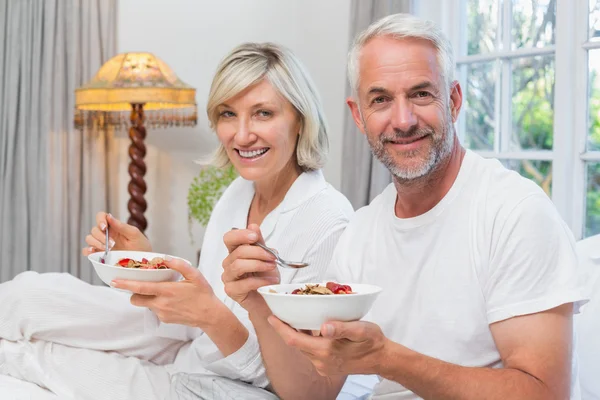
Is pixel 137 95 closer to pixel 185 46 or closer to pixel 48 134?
pixel 185 46

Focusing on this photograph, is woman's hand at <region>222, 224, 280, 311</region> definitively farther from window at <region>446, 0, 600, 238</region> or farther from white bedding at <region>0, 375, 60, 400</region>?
window at <region>446, 0, 600, 238</region>

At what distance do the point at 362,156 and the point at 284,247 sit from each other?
1.40m

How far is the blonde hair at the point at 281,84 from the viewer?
2.01 m

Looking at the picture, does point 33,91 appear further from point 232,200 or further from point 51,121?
point 232,200

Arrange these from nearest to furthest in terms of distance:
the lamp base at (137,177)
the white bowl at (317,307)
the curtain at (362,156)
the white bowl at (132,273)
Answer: the white bowl at (317,307), the white bowl at (132,273), the curtain at (362,156), the lamp base at (137,177)

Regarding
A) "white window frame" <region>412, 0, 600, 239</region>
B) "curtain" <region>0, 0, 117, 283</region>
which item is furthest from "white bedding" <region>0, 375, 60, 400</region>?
"curtain" <region>0, 0, 117, 283</region>

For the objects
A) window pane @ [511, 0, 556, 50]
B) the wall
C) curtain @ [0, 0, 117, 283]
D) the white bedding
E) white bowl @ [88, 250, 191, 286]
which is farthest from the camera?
curtain @ [0, 0, 117, 283]

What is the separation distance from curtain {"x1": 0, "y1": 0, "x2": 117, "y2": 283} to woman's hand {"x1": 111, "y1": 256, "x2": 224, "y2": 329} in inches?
111

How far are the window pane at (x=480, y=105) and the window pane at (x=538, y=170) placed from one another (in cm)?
17

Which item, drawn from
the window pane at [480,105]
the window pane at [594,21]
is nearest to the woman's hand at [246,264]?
the window pane at [594,21]

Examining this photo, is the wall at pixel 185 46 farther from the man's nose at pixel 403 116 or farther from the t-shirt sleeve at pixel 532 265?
the t-shirt sleeve at pixel 532 265

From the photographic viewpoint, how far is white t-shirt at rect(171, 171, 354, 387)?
1771 mm

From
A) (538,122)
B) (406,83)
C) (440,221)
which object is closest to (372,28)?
(406,83)

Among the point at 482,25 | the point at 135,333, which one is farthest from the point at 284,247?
the point at 482,25
